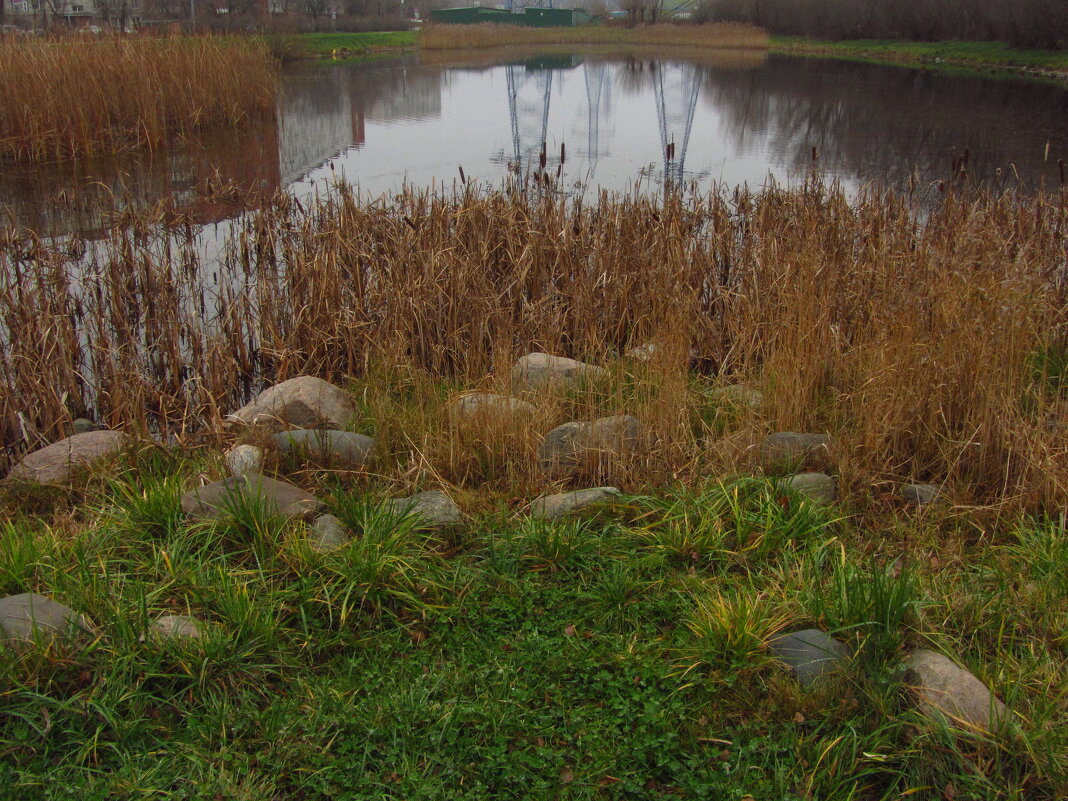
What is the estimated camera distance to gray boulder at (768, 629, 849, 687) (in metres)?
Result: 2.65

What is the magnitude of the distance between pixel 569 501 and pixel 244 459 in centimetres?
141

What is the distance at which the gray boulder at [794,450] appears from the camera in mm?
3895

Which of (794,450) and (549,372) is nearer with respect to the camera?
(794,450)

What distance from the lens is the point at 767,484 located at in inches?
140

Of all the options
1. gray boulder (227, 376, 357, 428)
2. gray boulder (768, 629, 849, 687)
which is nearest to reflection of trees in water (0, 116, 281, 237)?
gray boulder (227, 376, 357, 428)

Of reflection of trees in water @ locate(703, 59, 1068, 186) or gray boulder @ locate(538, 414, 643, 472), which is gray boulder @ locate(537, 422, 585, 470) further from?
reflection of trees in water @ locate(703, 59, 1068, 186)

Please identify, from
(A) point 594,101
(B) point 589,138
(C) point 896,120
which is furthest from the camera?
(A) point 594,101

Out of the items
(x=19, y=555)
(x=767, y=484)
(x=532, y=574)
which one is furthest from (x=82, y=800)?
(x=767, y=484)

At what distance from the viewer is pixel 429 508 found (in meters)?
3.52

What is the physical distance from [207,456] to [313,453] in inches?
21.4

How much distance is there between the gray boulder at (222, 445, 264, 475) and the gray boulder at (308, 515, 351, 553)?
546mm

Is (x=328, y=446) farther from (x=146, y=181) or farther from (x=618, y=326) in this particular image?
(x=146, y=181)

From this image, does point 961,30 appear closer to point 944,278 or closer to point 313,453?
point 944,278

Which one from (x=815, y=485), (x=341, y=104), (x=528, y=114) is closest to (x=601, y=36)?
(x=528, y=114)
